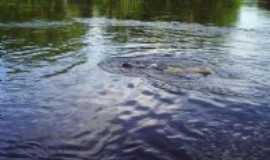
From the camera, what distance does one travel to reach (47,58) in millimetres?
28891

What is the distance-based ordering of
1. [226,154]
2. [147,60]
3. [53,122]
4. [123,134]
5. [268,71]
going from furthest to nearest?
[147,60] < [268,71] < [53,122] < [123,134] < [226,154]

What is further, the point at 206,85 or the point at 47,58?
the point at 47,58

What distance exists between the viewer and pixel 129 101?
19.1 metres

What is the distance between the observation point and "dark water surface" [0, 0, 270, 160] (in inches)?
548

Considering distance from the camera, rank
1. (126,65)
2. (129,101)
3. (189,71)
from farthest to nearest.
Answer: (126,65) < (189,71) < (129,101)

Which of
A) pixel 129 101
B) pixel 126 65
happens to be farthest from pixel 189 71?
pixel 129 101

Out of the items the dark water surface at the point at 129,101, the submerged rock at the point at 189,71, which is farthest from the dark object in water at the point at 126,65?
the submerged rock at the point at 189,71

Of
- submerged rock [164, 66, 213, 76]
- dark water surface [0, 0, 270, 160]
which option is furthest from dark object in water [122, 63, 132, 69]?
submerged rock [164, 66, 213, 76]

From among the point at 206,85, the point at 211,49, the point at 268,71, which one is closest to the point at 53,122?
the point at 206,85

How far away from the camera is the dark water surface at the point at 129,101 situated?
548 inches

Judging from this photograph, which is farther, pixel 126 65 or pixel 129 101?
pixel 126 65

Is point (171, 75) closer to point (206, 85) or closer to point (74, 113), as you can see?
point (206, 85)

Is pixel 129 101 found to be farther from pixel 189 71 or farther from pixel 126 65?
pixel 126 65

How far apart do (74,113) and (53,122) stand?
4.52 ft
